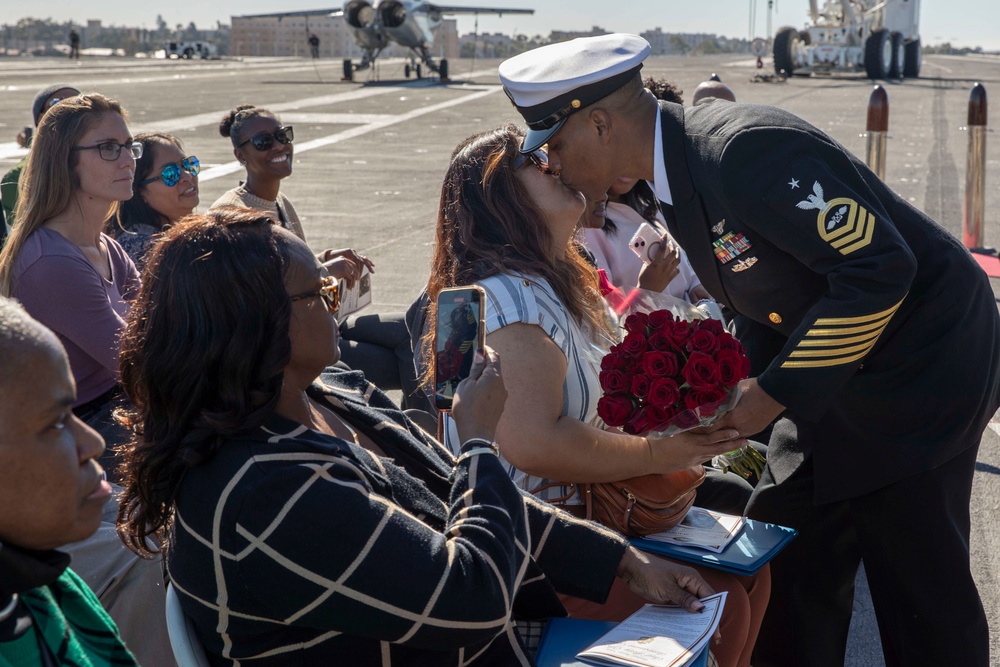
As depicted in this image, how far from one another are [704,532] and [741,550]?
0.13 m

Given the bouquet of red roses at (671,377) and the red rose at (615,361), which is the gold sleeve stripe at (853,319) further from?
the red rose at (615,361)

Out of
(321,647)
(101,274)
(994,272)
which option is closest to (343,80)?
(994,272)

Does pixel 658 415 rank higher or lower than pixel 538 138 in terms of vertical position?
lower

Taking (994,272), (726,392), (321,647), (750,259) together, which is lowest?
(994,272)

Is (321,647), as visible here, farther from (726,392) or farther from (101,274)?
(101,274)

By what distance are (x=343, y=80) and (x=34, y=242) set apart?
3433 centimetres

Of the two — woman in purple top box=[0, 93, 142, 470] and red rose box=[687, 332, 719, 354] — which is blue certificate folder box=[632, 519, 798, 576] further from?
woman in purple top box=[0, 93, 142, 470]

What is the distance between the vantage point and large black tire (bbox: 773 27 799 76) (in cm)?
3462

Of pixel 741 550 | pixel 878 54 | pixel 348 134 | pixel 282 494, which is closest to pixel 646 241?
pixel 741 550

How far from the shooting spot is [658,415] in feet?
7.47

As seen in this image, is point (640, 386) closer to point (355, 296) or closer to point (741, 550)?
point (741, 550)

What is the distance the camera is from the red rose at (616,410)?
232cm

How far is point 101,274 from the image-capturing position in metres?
3.75

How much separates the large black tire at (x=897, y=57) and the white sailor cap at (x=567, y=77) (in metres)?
33.8
